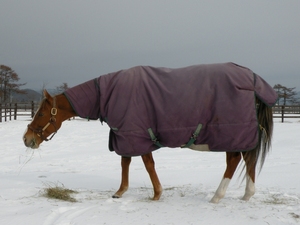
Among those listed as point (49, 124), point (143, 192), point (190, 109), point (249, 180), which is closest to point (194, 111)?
point (190, 109)

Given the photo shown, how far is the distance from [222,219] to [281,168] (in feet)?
11.7

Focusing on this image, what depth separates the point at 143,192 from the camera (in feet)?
13.8

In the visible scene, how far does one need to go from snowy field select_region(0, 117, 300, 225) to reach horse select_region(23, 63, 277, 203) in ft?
1.15

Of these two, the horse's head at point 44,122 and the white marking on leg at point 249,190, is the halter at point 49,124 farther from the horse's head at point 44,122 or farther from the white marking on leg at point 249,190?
the white marking on leg at point 249,190

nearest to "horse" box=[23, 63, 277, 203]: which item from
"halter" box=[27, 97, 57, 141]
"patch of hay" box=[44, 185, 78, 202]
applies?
"halter" box=[27, 97, 57, 141]

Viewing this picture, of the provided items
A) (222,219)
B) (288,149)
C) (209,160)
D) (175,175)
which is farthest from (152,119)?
Result: (288,149)

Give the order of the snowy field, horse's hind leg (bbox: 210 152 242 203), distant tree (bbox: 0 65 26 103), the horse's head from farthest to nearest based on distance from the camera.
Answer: distant tree (bbox: 0 65 26 103), the horse's head, horse's hind leg (bbox: 210 152 242 203), the snowy field

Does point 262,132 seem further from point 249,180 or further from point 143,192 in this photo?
point 143,192

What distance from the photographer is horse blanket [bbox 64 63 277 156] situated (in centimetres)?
346

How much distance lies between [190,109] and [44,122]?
74.0 inches

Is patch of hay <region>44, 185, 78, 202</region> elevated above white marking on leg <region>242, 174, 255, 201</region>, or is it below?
below

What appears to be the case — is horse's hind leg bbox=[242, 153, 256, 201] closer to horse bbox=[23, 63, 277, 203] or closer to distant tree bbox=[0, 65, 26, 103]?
horse bbox=[23, 63, 277, 203]

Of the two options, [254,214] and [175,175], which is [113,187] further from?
[254,214]

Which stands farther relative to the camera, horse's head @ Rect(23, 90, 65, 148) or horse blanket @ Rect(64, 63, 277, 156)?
horse's head @ Rect(23, 90, 65, 148)
